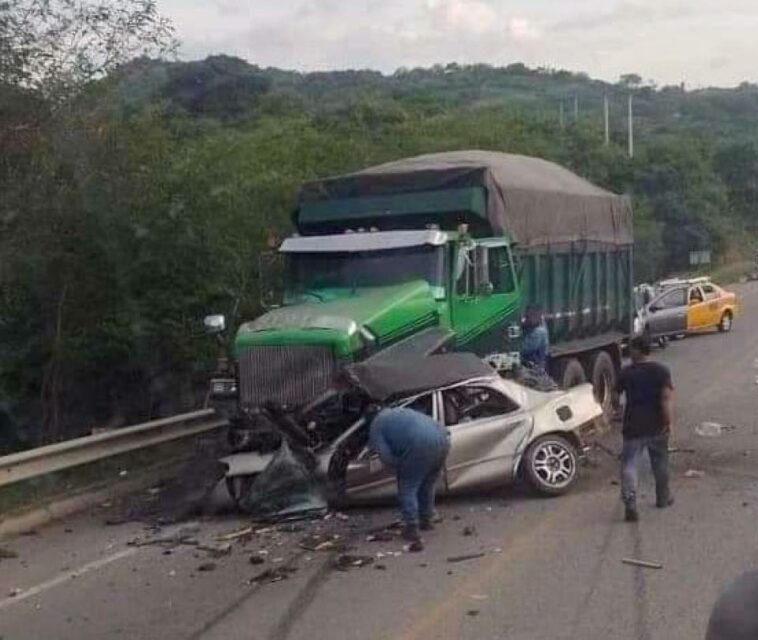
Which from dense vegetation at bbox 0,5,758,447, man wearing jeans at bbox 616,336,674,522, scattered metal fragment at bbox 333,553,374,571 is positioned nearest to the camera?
scattered metal fragment at bbox 333,553,374,571

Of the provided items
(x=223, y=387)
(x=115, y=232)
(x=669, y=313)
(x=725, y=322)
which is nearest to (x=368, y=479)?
(x=223, y=387)

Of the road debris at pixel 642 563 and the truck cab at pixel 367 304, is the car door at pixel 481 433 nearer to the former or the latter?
the truck cab at pixel 367 304

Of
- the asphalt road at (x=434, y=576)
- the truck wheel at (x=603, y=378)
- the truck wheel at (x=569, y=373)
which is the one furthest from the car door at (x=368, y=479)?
the truck wheel at (x=603, y=378)

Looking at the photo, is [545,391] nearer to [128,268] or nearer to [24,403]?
[128,268]

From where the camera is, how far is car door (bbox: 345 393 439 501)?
1205cm

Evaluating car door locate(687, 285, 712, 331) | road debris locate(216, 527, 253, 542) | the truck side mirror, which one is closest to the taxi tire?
car door locate(687, 285, 712, 331)

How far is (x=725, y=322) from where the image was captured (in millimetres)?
37094

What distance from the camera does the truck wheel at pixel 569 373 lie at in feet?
55.5

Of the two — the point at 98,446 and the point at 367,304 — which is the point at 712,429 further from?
the point at 98,446

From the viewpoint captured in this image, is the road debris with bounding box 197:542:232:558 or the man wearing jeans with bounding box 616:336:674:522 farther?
the man wearing jeans with bounding box 616:336:674:522

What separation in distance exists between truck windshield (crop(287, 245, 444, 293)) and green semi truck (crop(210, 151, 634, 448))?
0.01m

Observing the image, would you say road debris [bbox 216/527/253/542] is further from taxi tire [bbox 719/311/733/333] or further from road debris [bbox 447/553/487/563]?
taxi tire [bbox 719/311/733/333]

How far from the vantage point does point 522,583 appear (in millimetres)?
9031

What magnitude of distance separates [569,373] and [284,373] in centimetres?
544
